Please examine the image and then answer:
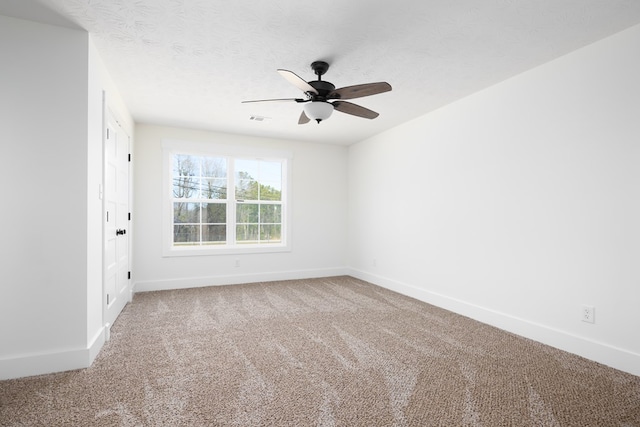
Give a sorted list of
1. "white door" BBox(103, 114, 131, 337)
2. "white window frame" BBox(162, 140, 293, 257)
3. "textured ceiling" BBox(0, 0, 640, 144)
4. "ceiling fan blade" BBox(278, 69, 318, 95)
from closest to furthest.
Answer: "textured ceiling" BBox(0, 0, 640, 144), "ceiling fan blade" BBox(278, 69, 318, 95), "white door" BBox(103, 114, 131, 337), "white window frame" BBox(162, 140, 293, 257)

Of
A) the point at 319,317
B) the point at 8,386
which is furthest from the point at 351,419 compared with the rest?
the point at 8,386

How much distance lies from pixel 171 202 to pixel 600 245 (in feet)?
16.6

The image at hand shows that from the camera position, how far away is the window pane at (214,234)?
5.22m

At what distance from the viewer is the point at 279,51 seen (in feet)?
A: 8.86

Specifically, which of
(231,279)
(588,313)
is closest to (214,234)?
(231,279)

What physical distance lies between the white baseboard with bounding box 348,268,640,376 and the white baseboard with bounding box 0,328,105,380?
354cm

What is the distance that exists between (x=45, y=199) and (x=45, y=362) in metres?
1.13

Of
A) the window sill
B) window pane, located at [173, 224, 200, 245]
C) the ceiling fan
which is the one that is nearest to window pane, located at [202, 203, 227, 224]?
window pane, located at [173, 224, 200, 245]

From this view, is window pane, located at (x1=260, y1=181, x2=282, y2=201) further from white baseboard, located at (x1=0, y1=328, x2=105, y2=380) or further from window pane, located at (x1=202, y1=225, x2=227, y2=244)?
white baseboard, located at (x1=0, y1=328, x2=105, y2=380)

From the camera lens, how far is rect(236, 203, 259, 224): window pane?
543 cm

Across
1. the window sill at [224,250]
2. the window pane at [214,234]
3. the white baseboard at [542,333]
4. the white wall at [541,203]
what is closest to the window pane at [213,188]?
the window pane at [214,234]

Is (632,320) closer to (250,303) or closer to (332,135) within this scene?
(250,303)

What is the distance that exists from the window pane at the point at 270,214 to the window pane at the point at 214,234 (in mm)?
662

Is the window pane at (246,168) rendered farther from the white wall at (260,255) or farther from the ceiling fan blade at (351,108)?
the ceiling fan blade at (351,108)
